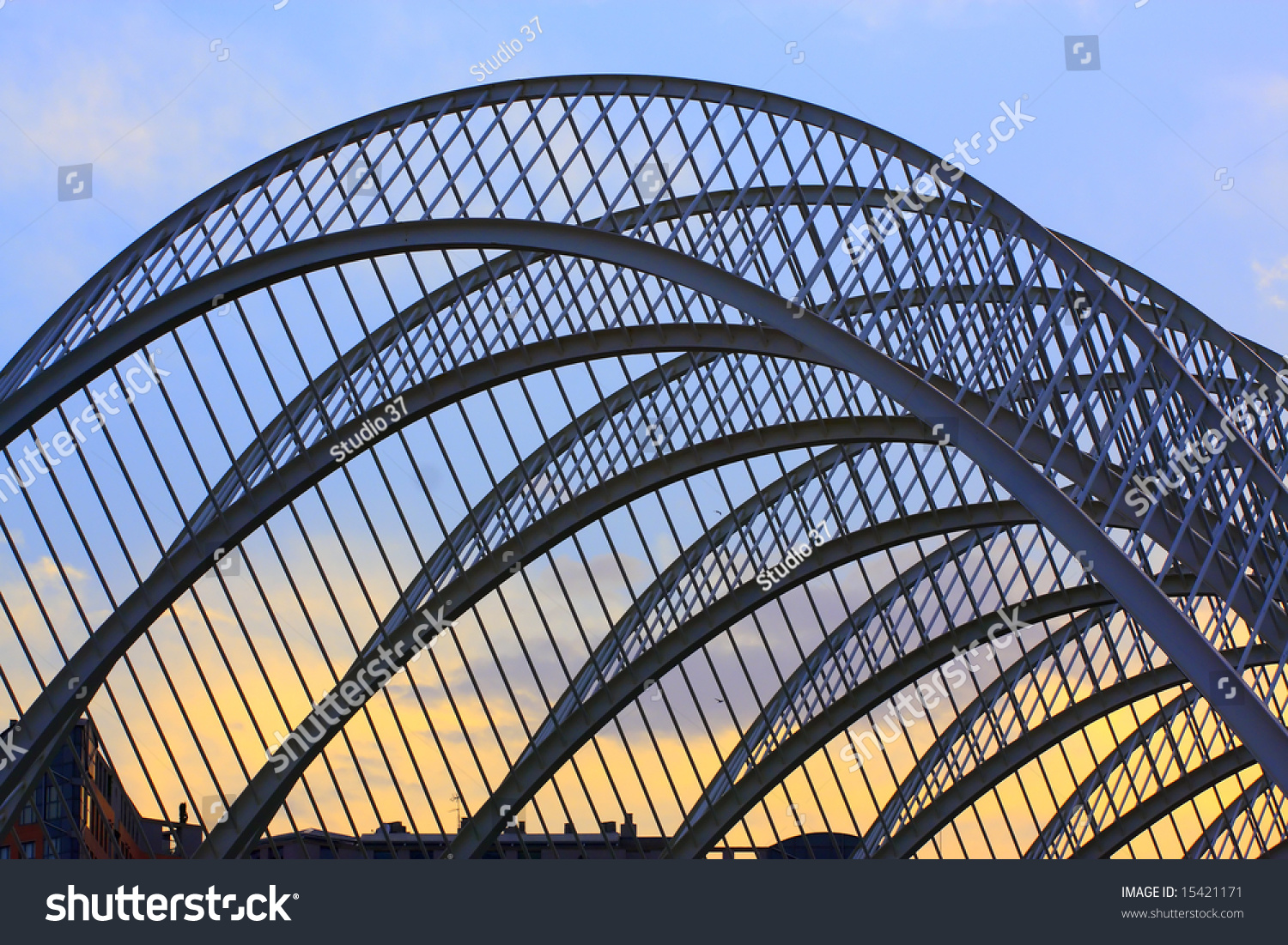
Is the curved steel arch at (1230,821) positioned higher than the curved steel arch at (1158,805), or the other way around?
the curved steel arch at (1230,821)

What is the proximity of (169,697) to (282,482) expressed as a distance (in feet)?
26.9

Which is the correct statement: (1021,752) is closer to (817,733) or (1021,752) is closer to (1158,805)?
(817,733)

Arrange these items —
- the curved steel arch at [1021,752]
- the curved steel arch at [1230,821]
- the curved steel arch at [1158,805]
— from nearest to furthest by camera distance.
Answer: the curved steel arch at [1021,752], the curved steel arch at [1158,805], the curved steel arch at [1230,821]

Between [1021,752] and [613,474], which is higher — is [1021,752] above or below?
below

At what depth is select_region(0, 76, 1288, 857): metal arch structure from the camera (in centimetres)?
2080

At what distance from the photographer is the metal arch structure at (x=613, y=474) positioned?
2080cm

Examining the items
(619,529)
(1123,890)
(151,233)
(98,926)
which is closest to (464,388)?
(151,233)

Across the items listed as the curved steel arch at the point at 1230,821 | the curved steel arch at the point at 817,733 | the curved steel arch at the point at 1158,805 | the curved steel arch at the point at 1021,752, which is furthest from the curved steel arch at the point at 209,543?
the curved steel arch at the point at 1230,821

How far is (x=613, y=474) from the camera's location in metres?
34.2

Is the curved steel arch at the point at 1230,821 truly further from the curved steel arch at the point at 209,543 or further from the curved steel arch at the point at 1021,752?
the curved steel arch at the point at 209,543

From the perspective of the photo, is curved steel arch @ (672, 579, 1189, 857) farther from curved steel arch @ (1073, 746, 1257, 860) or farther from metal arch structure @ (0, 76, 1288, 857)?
curved steel arch @ (1073, 746, 1257, 860)

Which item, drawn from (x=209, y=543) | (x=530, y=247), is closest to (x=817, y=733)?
(x=209, y=543)

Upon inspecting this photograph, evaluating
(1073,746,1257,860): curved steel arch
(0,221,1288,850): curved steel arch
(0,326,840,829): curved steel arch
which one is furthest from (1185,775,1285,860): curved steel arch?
(0,221,1288,850): curved steel arch

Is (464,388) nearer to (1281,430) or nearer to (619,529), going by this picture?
(619,529)
